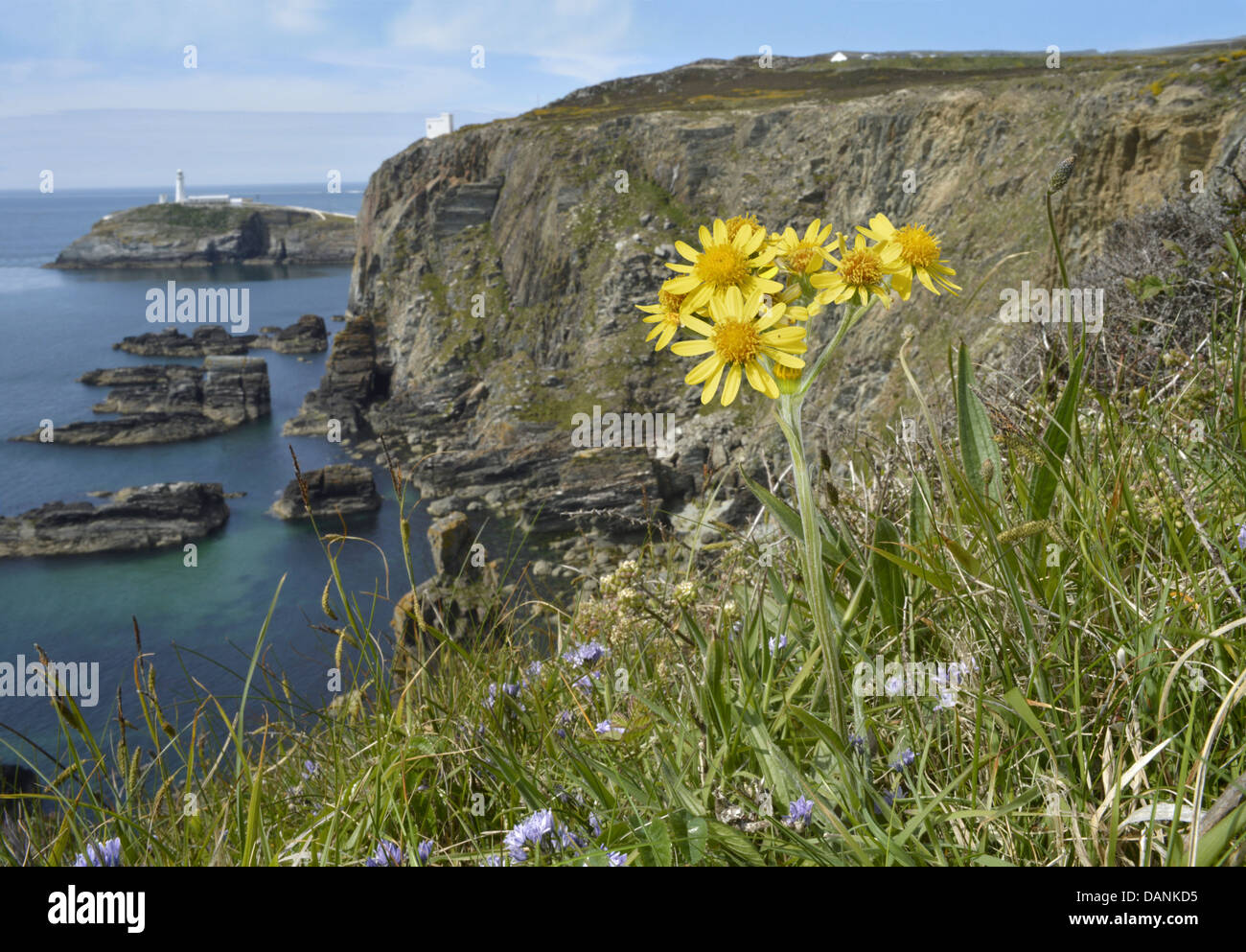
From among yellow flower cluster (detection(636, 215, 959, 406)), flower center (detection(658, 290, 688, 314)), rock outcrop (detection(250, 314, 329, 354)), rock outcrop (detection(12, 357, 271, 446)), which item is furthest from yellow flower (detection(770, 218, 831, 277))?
rock outcrop (detection(250, 314, 329, 354))

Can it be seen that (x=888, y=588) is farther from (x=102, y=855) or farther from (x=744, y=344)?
(x=102, y=855)

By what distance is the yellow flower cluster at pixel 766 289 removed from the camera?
4.85ft

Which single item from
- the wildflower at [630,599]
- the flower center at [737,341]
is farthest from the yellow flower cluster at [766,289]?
the wildflower at [630,599]

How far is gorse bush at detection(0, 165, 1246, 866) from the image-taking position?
1537mm

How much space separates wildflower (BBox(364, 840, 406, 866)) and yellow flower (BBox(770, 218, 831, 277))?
1487 millimetres

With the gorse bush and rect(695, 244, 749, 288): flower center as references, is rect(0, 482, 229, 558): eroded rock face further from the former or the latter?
rect(695, 244, 749, 288): flower center

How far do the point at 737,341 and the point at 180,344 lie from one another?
119 m

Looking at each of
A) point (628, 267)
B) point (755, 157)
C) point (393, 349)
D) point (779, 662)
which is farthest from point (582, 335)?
point (779, 662)

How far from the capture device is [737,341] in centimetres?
148

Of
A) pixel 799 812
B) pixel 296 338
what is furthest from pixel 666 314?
pixel 296 338

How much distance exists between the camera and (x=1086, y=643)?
1.99 m

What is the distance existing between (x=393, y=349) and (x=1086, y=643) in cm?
9469

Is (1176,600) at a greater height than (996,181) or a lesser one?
lesser
